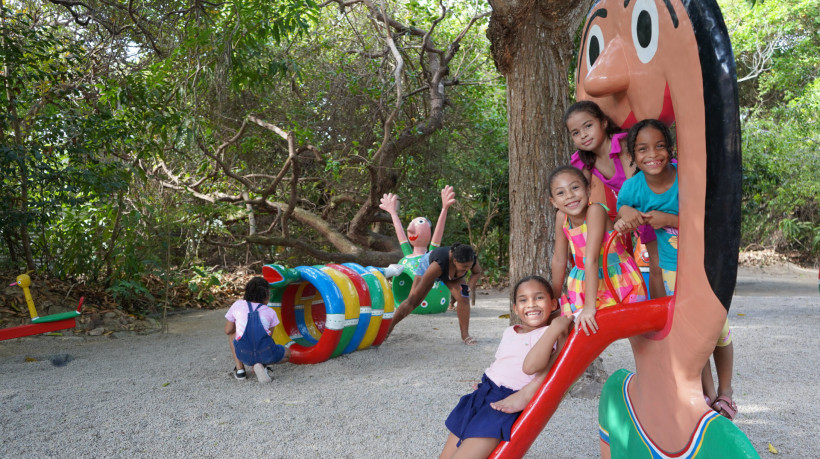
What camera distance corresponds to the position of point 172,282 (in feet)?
26.3

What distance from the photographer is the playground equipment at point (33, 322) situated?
4.59 meters

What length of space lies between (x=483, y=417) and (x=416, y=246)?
5060mm

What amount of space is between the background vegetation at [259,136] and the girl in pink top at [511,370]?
4.24 m

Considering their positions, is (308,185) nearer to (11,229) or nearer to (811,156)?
(11,229)

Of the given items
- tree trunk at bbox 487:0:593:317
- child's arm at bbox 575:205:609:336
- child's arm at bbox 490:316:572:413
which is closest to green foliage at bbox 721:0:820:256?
tree trunk at bbox 487:0:593:317

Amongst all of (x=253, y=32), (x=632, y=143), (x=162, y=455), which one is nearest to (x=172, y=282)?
(x=253, y=32)

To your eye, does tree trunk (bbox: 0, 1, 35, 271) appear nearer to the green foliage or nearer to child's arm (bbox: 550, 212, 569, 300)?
child's arm (bbox: 550, 212, 569, 300)

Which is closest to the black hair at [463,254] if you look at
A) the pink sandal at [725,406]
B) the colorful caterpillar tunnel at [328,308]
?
the colorful caterpillar tunnel at [328,308]

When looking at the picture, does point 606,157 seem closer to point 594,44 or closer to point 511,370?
point 594,44

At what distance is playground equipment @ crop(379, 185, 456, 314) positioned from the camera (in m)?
6.77

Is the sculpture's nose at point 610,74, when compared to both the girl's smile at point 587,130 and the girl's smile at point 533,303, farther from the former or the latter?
the girl's smile at point 533,303

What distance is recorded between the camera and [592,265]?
1.95 metres

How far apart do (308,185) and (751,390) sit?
7682mm

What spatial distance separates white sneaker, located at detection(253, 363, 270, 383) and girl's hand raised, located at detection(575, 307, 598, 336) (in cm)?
292
